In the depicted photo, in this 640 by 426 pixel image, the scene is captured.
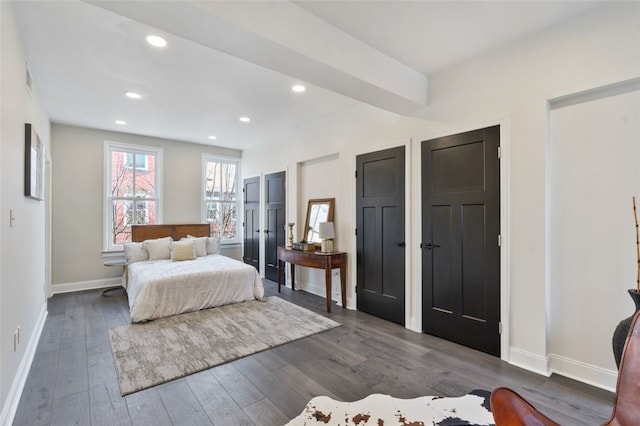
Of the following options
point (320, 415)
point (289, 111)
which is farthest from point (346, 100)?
point (320, 415)

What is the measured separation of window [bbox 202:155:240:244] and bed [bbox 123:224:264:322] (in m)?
1.02

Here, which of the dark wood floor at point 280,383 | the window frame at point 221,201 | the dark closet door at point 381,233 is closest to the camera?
the dark wood floor at point 280,383

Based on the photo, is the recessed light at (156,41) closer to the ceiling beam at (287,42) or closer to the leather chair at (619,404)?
the ceiling beam at (287,42)

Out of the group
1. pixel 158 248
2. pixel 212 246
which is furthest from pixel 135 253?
pixel 212 246

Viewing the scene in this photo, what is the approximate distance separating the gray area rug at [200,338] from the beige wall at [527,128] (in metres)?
1.46

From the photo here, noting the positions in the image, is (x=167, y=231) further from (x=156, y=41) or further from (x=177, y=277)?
(x=156, y=41)

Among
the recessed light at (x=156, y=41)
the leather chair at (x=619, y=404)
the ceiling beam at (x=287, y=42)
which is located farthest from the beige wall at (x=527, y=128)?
the recessed light at (x=156, y=41)

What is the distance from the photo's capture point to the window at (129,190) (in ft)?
17.6

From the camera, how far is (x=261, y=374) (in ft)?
8.00

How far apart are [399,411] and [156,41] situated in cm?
337

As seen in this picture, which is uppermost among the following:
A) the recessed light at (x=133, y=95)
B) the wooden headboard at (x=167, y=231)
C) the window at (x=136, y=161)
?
the recessed light at (x=133, y=95)

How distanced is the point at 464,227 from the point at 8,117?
3.67 metres

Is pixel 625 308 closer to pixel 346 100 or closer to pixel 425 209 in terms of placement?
pixel 425 209

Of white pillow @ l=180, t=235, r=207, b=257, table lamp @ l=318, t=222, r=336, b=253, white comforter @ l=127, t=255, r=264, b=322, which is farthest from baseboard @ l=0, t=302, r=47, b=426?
table lamp @ l=318, t=222, r=336, b=253
